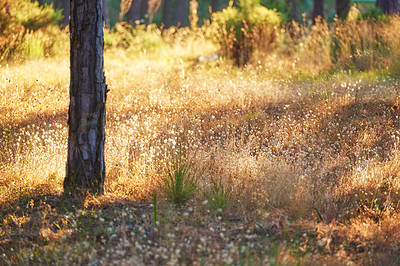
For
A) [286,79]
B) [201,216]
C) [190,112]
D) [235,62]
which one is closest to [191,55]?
[235,62]

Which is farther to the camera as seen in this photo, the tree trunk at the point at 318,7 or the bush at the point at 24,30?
the tree trunk at the point at 318,7

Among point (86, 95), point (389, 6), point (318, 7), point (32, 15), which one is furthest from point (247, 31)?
point (318, 7)

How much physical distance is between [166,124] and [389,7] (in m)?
9.21

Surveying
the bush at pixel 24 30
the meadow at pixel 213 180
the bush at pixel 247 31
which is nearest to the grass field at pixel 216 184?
the meadow at pixel 213 180

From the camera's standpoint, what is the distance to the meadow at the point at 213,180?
3.18 meters

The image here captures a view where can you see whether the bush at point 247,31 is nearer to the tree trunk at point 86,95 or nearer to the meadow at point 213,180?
the meadow at point 213,180

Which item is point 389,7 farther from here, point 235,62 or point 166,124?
point 166,124

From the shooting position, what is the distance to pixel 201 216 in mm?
3637

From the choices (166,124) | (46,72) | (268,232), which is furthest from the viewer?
(46,72)

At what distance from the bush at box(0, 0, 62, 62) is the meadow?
1.51m

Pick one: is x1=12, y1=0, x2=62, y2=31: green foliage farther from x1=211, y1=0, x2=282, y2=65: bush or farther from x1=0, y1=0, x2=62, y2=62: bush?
x1=211, y1=0, x2=282, y2=65: bush

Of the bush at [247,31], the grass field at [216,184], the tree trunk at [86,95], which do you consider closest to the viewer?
the grass field at [216,184]

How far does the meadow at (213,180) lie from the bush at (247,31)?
3.04 metres

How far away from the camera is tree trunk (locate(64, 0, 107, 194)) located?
3811mm
